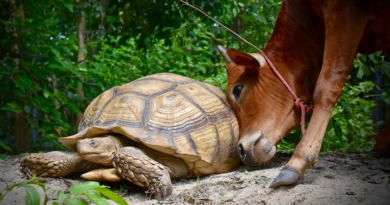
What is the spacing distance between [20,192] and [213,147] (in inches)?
54.0

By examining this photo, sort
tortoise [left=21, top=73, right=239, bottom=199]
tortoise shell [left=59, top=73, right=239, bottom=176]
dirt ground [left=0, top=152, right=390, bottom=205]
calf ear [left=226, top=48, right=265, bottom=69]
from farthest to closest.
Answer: calf ear [left=226, top=48, right=265, bottom=69]
tortoise shell [left=59, top=73, right=239, bottom=176]
tortoise [left=21, top=73, right=239, bottom=199]
dirt ground [left=0, top=152, right=390, bottom=205]

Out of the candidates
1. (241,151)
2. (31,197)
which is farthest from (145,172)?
(31,197)

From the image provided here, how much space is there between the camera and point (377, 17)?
2.79 m

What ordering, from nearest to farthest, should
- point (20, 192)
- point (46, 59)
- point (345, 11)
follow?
point (20, 192) < point (345, 11) < point (46, 59)

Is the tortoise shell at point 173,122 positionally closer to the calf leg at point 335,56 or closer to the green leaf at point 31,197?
the calf leg at point 335,56

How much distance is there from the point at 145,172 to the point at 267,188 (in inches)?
31.7

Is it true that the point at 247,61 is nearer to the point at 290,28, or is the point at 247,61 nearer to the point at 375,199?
the point at 290,28

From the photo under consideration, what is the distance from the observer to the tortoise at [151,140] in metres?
2.72

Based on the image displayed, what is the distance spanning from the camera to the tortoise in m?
2.72

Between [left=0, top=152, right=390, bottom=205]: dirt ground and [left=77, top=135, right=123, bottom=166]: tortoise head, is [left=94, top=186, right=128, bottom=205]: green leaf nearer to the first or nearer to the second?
[left=0, top=152, right=390, bottom=205]: dirt ground

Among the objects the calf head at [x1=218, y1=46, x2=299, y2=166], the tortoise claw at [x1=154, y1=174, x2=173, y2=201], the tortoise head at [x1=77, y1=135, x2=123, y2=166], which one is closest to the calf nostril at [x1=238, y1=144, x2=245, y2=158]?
the calf head at [x1=218, y1=46, x2=299, y2=166]

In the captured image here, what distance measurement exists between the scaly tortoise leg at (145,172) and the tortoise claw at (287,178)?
70cm

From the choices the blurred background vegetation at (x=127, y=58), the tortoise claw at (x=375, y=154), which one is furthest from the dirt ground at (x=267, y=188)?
the blurred background vegetation at (x=127, y=58)

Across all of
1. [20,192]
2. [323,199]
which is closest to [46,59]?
[20,192]
